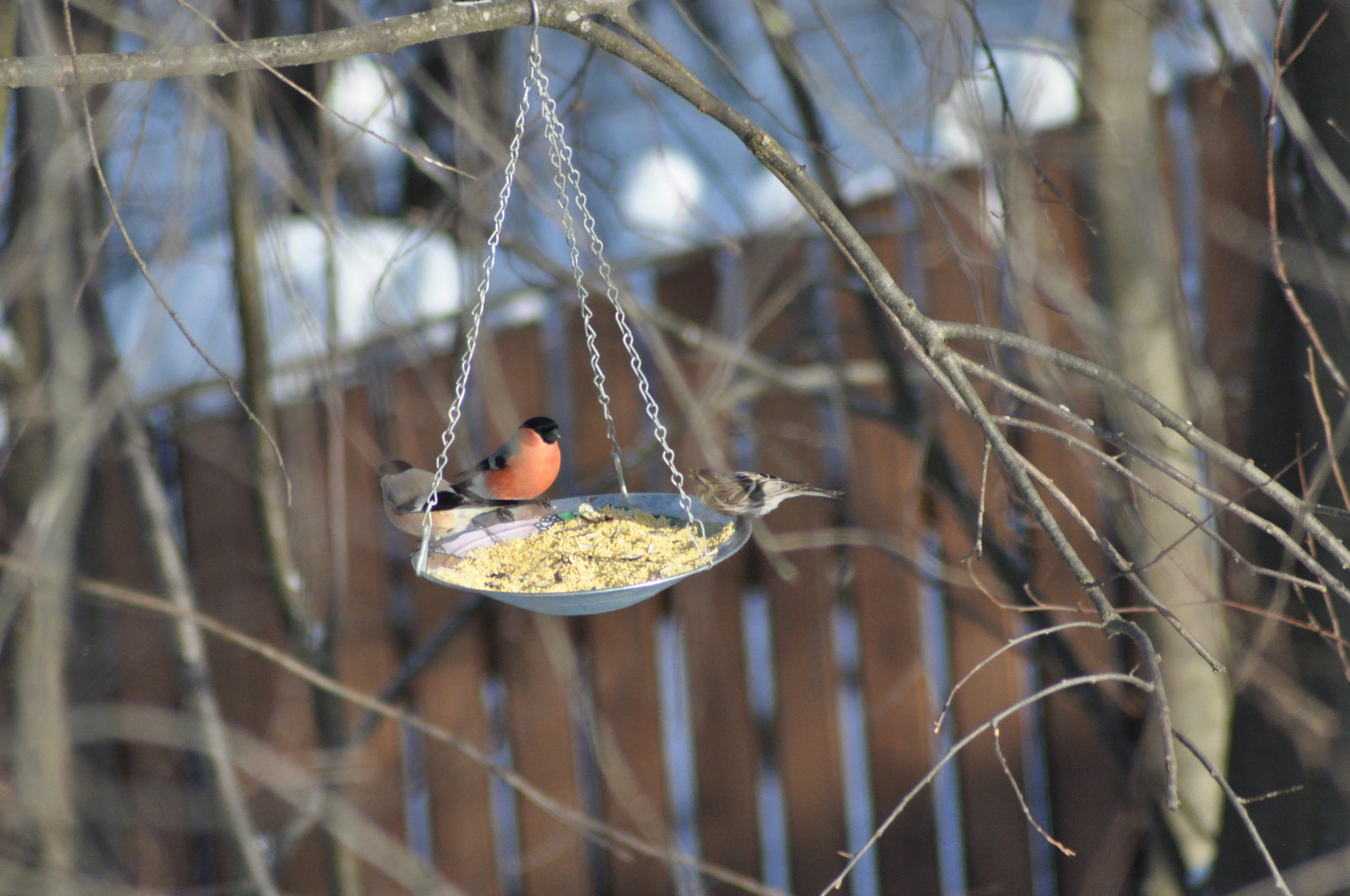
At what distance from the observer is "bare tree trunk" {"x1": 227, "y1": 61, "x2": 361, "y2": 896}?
263 centimetres

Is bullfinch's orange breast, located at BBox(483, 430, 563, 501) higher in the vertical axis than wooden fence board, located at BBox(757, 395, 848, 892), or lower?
higher

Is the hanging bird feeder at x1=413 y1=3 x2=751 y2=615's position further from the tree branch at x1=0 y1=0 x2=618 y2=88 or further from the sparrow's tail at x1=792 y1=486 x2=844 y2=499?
the sparrow's tail at x1=792 y1=486 x2=844 y2=499

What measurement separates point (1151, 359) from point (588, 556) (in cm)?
153

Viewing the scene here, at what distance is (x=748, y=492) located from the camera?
2.51m

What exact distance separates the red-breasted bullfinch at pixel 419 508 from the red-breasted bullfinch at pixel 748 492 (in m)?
0.49

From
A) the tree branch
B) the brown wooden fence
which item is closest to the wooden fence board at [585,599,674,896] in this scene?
the brown wooden fence

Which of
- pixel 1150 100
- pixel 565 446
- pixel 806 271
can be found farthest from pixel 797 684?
pixel 1150 100

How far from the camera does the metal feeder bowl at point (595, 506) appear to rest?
1616mm

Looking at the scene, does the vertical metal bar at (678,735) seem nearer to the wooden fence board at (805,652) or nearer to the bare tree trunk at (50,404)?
the wooden fence board at (805,652)

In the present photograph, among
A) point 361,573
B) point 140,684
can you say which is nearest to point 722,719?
point 361,573

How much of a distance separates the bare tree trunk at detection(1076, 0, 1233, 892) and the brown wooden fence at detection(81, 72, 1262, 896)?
42 cm

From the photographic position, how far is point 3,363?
2646 mm

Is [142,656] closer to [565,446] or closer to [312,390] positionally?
[312,390]

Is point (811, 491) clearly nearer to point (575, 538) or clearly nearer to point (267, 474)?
point (575, 538)
